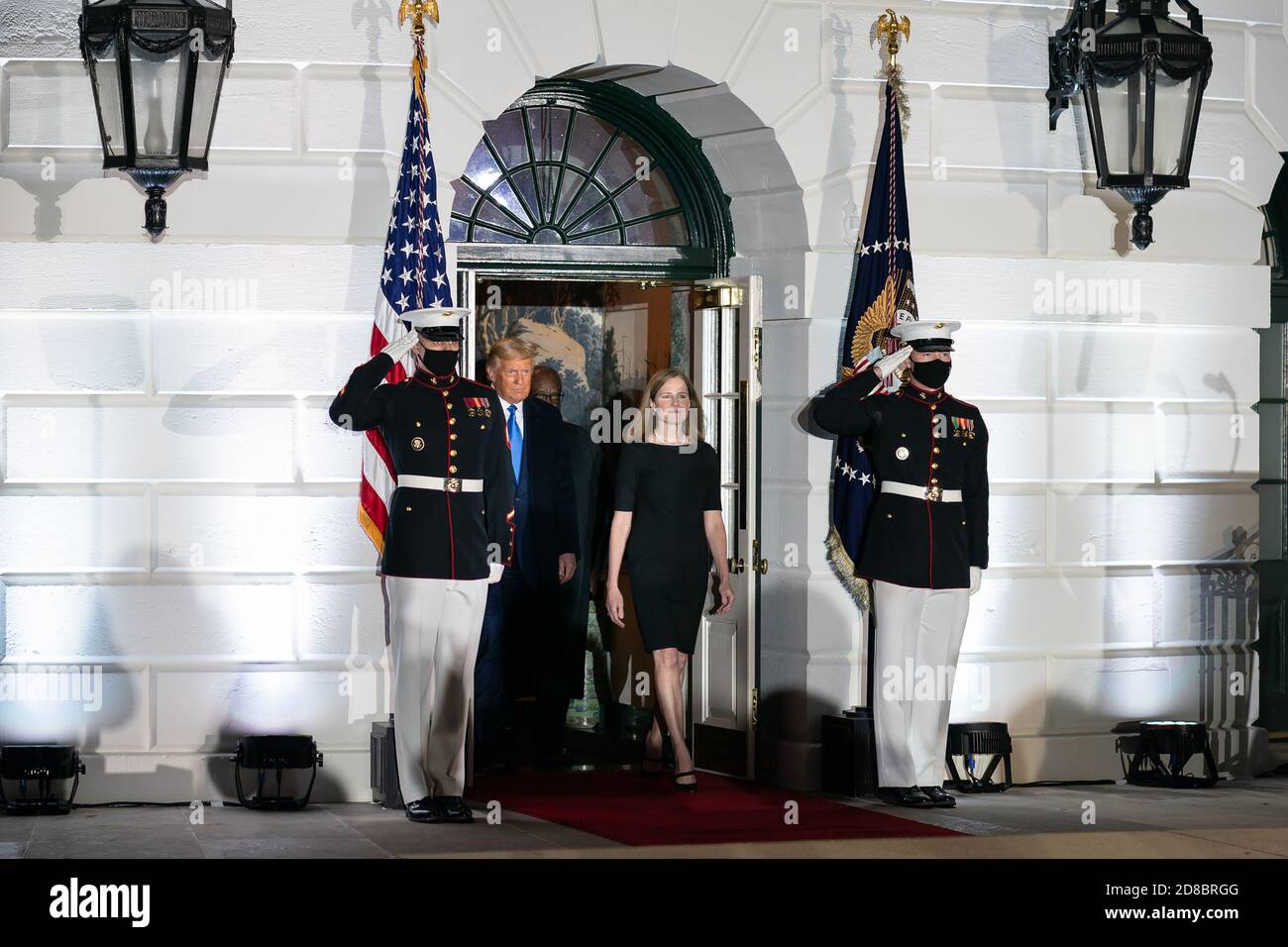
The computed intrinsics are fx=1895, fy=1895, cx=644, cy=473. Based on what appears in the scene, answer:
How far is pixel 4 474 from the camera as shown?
841 centimetres

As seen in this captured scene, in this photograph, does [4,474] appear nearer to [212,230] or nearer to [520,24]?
[212,230]

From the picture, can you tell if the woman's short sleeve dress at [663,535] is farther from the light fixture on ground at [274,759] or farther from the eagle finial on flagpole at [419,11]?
the eagle finial on flagpole at [419,11]

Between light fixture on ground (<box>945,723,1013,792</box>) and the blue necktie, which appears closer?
light fixture on ground (<box>945,723,1013,792</box>)

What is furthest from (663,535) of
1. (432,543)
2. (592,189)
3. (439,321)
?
(592,189)

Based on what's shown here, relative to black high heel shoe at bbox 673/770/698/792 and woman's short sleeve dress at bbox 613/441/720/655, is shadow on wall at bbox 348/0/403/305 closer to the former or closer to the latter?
woman's short sleeve dress at bbox 613/441/720/655

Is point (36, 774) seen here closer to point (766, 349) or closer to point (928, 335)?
point (766, 349)

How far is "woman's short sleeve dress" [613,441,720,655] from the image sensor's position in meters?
8.84

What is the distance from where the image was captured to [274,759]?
8242 millimetres

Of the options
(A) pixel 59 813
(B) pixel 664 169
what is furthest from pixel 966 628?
(A) pixel 59 813

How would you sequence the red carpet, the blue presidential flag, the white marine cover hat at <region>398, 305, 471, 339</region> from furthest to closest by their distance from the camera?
1. the blue presidential flag
2. the white marine cover hat at <region>398, 305, 471, 339</region>
3. the red carpet

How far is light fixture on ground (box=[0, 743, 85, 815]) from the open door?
10.3 feet

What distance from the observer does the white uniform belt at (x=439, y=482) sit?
7.91 metres

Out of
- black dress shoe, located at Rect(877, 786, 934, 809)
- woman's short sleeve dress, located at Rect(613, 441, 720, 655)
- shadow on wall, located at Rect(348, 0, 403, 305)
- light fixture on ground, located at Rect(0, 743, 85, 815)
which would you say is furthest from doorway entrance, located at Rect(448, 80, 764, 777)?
light fixture on ground, located at Rect(0, 743, 85, 815)

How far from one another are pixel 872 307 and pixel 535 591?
2377 millimetres
